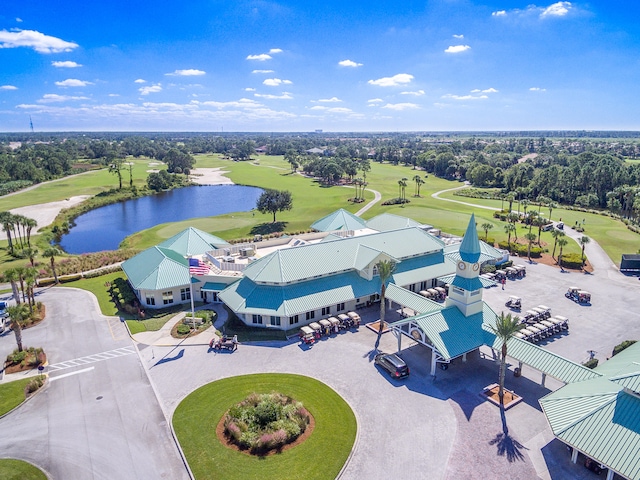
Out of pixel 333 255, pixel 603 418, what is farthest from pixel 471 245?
pixel 333 255

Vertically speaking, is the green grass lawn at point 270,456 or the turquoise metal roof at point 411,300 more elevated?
the turquoise metal roof at point 411,300

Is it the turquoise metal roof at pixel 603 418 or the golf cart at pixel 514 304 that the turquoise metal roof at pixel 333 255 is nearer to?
the golf cart at pixel 514 304

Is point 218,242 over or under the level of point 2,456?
over

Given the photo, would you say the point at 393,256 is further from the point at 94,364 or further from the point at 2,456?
the point at 2,456

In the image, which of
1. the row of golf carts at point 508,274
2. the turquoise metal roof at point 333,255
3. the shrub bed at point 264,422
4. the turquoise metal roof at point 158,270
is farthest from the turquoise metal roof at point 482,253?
the turquoise metal roof at point 158,270

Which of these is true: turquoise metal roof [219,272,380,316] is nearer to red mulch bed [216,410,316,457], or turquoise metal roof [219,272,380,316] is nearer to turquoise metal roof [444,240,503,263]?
red mulch bed [216,410,316,457]

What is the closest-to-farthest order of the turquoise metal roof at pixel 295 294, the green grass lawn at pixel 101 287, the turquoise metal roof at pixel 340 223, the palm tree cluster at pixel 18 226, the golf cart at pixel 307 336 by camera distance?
1. the golf cart at pixel 307 336
2. the turquoise metal roof at pixel 295 294
3. the green grass lawn at pixel 101 287
4. the palm tree cluster at pixel 18 226
5. the turquoise metal roof at pixel 340 223

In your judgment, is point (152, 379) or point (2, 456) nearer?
point (2, 456)

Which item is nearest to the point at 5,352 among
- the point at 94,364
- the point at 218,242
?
the point at 94,364
